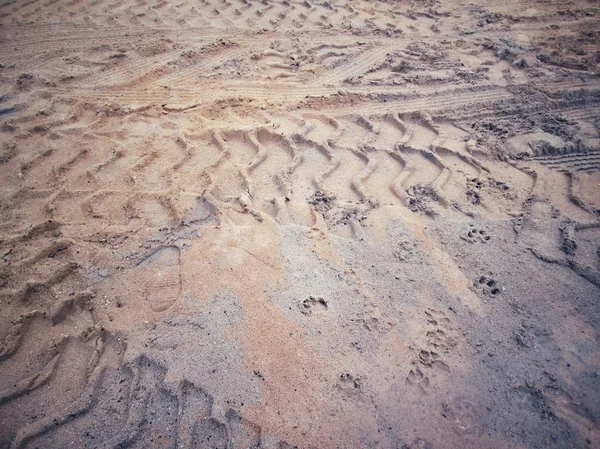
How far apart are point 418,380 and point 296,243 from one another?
1.36 m

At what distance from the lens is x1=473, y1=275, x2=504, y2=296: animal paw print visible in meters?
2.87

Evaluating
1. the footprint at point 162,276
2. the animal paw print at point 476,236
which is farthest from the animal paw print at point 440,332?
the footprint at point 162,276

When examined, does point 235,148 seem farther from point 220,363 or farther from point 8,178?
point 220,363

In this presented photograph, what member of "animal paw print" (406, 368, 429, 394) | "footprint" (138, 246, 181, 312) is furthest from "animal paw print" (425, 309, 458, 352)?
"footprint" (138, 246, 181, 312)

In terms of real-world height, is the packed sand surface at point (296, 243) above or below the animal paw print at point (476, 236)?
above

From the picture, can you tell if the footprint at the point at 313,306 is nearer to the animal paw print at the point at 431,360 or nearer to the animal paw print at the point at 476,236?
the animal paw print at the point at 431,360

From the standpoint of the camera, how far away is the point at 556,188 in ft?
Result: 12.6

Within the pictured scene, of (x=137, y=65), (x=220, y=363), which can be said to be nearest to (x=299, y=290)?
(x=220, y=363)

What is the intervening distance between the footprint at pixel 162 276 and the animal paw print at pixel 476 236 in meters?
2.46

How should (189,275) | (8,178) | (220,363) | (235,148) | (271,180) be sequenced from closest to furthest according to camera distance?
(220,363), (189,275), (8,178), (271,180), (235,148)

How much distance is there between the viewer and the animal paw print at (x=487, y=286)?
2.87 m

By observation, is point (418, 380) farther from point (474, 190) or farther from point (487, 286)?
point (474, 190)

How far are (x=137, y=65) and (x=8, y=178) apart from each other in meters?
2.70

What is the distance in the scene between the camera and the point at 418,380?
2.34 m
